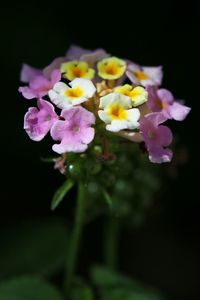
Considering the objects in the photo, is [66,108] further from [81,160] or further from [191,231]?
[191,231]

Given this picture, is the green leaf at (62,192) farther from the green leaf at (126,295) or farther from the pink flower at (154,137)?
the green leaf at (126,295)

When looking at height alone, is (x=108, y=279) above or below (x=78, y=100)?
below

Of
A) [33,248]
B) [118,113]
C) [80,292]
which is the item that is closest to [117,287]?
[80,292]

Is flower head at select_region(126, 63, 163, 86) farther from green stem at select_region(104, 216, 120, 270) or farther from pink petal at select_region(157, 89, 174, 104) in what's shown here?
green stem at select_region(104, 216, 120, 270)

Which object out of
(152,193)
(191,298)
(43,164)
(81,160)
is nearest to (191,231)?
(191,298)

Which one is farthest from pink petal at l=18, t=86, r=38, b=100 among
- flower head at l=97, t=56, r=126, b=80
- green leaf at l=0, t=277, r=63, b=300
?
green leaf at l=0, t=277, r=63, b=300

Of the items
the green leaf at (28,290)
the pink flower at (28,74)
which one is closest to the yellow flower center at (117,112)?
the pink flower at (28,74)

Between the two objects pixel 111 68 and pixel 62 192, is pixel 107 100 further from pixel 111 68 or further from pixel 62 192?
pixel 62 192
